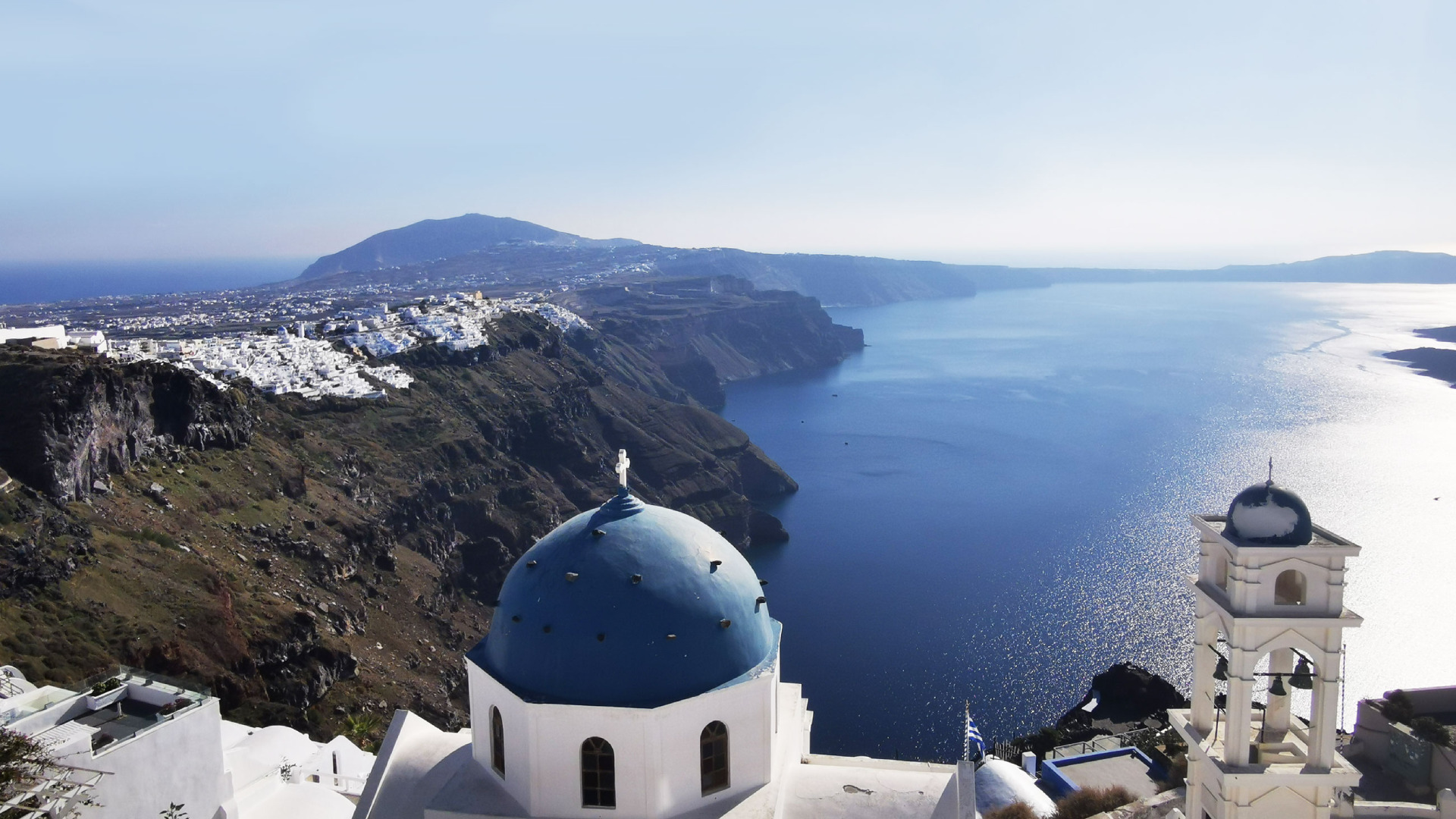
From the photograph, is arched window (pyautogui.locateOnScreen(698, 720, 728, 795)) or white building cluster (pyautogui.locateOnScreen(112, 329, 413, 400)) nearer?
arched window (pyautogui.locateOnScreen(698, 720, 728, 795))

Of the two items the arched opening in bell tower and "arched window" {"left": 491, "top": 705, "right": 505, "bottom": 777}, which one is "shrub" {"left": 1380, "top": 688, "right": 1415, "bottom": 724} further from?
"arched window" {"left": 491, "top": 705, "right": 505, "bottom": 777}

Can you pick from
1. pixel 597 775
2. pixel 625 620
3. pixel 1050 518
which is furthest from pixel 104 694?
pixel 1050 518

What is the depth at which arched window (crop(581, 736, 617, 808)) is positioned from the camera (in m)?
11.8

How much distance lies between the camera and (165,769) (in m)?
15.1

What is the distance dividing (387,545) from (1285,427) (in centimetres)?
8045

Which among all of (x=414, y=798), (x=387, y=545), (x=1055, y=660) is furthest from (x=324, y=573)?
(x=1055, y=660)

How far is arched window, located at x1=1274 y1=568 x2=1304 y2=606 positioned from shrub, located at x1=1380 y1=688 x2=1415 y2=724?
16.4m

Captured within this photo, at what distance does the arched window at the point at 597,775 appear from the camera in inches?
464

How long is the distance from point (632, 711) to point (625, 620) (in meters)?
1.12

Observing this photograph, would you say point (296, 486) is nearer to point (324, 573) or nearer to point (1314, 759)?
point (324, 573)

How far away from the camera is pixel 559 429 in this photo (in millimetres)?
71875

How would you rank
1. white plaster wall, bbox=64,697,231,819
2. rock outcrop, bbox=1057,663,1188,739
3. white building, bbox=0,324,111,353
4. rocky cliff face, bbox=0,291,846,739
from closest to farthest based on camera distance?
1. white plaster wall, bbox=64,697,231,819
2. rocky cliff face, bbox=0,291,846,739
3. rock outcrop, bbox=1057,663,1188,739
4. white building, bbox=0,324,111,353

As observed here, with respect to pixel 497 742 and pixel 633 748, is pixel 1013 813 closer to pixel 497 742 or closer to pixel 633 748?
pixel 633 748

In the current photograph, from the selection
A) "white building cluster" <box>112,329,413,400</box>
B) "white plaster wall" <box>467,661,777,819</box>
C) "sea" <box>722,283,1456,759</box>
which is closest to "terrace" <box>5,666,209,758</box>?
"white plaster wall" <box>467,661,777,819</box>
